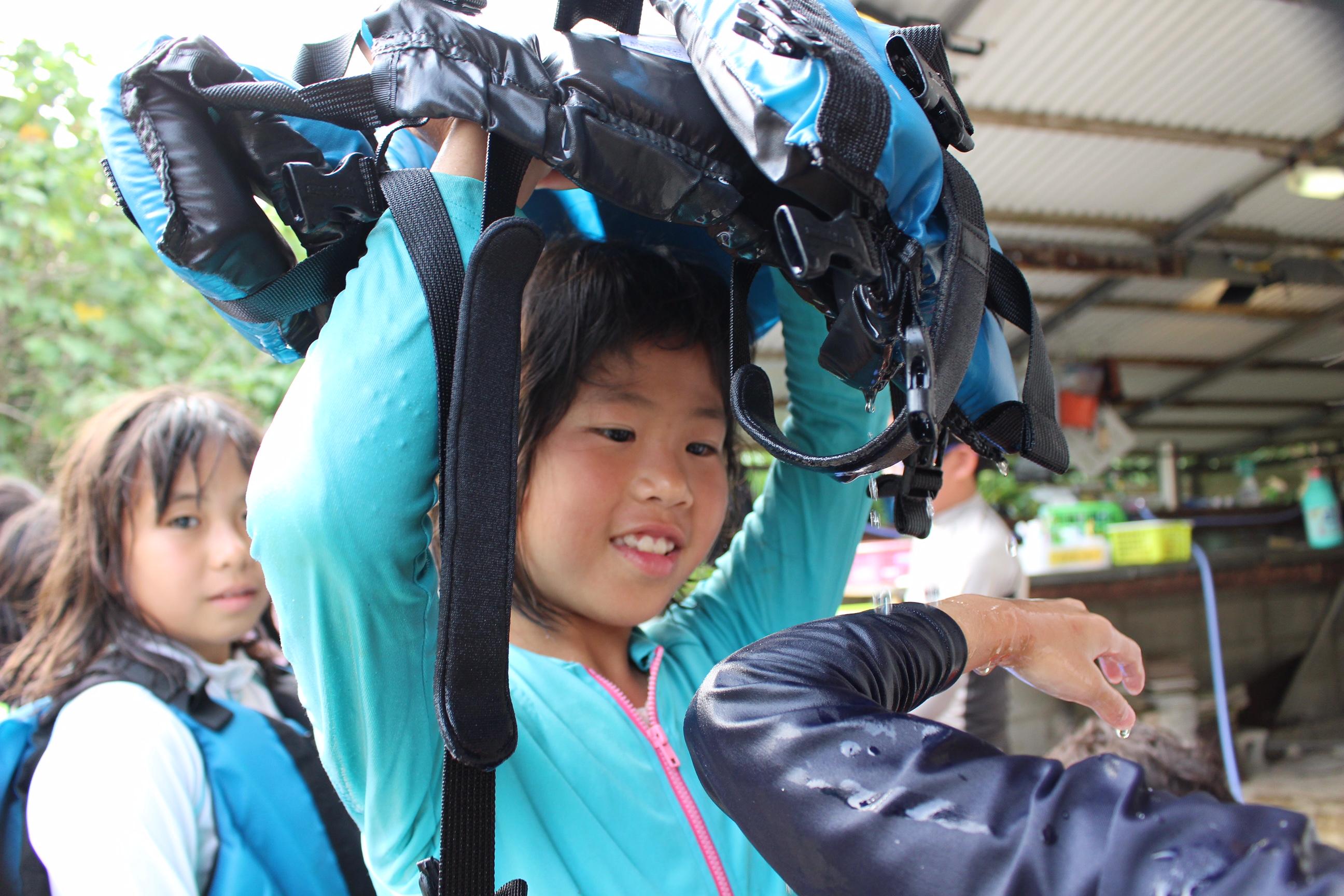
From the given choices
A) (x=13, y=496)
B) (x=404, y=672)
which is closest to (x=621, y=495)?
(x=404, y=672)

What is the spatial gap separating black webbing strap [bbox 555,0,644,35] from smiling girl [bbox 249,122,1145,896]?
0.12m

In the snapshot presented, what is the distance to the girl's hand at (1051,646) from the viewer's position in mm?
697

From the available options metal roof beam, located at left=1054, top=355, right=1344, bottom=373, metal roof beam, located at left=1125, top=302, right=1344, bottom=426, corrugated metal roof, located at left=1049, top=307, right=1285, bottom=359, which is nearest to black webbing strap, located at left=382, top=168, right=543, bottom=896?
corrugated metal roof, located at left=1049, top=307, right=1285, bottom=359

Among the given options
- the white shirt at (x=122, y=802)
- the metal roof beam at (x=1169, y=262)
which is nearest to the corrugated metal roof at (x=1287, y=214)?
the metal roof beam at (x=1169, y=262)

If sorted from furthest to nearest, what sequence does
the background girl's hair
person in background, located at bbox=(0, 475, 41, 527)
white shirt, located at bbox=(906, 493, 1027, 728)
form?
1. white shirt, located at bbox=(906, 493, 1027, 728)
2. person in background, located at bbox=(0, 475, 41, 527)
3. the background girl's hair

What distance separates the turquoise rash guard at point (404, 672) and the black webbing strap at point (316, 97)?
0.09 m

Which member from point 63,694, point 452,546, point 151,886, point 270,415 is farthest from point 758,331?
point 270,415

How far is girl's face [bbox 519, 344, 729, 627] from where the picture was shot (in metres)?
0.93

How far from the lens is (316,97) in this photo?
663 millimetres

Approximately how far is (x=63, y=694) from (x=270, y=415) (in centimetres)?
254

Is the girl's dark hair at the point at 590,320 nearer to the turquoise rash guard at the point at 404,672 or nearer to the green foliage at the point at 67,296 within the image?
the turquoise rash guard at the point at 404,672

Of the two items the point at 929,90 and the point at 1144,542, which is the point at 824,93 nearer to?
the point at 929,90

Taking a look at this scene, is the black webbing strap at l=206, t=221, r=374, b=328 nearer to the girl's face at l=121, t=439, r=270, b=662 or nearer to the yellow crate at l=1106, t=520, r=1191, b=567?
the girl's face at l=121, t=439, r=270, b=662

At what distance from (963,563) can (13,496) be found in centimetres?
249
